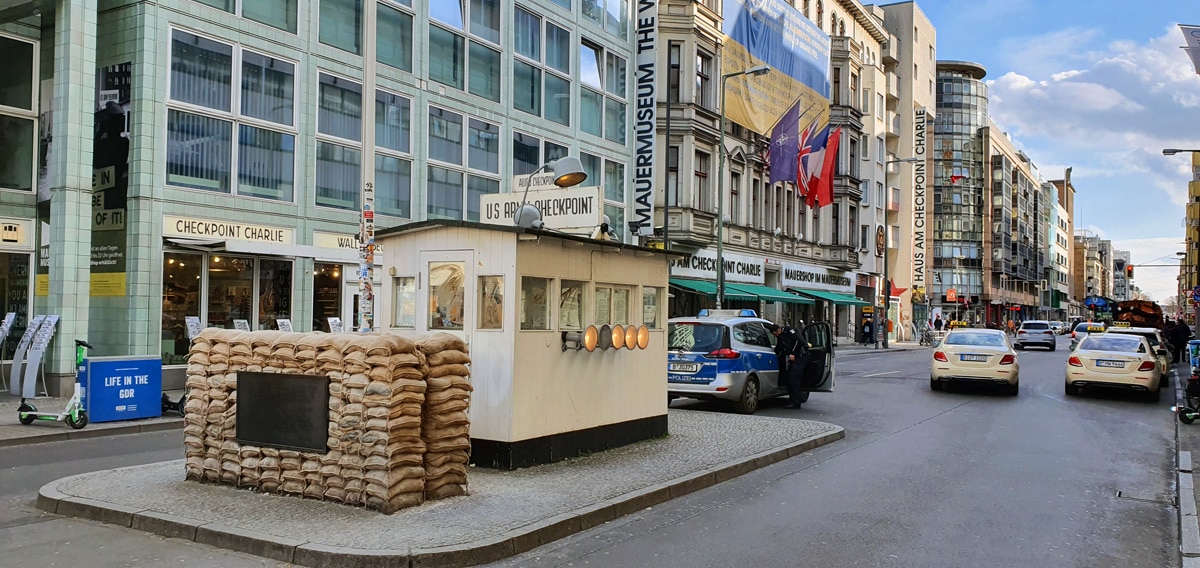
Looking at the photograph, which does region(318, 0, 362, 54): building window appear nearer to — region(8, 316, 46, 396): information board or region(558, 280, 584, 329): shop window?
region(8, 316, 46, 396): information board

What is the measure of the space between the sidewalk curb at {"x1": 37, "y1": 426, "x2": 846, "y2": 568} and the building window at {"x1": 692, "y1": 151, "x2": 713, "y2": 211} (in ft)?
95.5

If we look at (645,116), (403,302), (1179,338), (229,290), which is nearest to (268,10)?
(229,290)

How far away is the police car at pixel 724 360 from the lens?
15219 millimetres

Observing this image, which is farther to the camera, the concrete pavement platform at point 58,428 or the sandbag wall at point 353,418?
the concrete pavement platform at point 58,428

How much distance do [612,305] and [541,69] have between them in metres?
18.3

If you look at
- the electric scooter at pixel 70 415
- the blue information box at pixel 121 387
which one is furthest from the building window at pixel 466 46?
the electric scooter at pixel 70 415

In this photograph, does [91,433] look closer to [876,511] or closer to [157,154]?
[157,154]

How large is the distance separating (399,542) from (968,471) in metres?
6.91

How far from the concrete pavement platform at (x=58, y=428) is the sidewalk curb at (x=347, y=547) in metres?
3.88

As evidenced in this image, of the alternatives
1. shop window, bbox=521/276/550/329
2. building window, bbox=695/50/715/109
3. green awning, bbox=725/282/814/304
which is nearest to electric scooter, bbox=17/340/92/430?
shop window, bbox=521/276/550/329

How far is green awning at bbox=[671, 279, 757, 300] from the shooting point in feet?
116

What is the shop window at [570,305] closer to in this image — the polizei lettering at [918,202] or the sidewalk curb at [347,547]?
the sidewalk curb at [347,547]

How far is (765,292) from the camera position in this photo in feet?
132

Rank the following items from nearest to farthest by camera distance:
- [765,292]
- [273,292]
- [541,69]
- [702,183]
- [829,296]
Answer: [273,292], [541,69], [702,183], [765,292], [829,296]
